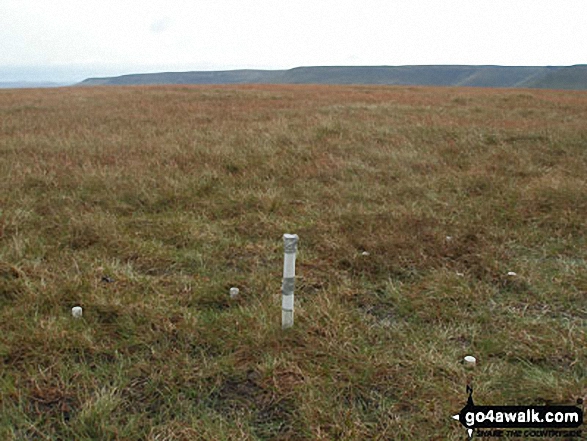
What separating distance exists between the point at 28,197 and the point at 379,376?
6.08 meters

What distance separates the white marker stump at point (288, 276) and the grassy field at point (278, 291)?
0.13 m

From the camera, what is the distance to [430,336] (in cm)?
341

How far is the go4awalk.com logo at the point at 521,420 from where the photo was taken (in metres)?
2.44

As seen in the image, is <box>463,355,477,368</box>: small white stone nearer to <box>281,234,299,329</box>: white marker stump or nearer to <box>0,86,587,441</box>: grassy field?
<box>0,86,587,441</box>: grassy field

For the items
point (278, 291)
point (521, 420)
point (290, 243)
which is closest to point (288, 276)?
point (290, 243)

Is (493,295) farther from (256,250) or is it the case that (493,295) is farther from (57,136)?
(57,136)

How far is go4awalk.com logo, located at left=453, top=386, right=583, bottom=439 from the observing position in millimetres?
2436

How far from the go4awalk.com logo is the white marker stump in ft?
4.42

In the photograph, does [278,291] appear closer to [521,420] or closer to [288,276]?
[288,276]

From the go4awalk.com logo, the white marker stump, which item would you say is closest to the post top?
the white marker stump

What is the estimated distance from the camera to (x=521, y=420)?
252 centimetres

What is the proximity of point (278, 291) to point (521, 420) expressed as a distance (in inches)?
87.9

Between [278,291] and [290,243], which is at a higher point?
[290,243]

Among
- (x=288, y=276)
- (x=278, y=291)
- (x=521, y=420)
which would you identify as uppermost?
(x=288, y=276)
